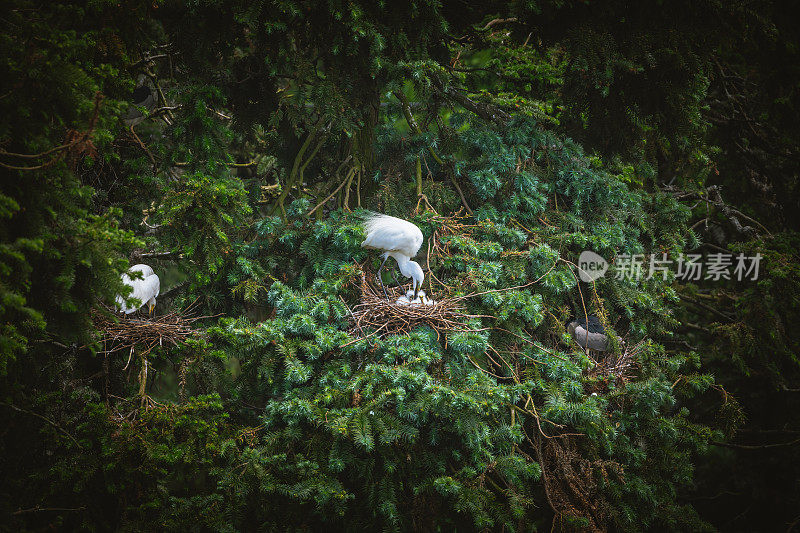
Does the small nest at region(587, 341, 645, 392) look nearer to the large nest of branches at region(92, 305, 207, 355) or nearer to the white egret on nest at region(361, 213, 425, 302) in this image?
the white egret on nest at region(361, 213, 425, 302)

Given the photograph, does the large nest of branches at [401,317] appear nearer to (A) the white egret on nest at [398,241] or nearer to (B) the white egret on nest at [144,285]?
(A) the white egret on nest at [398,241]

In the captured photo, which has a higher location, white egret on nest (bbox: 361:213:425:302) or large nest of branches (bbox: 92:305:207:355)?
white egret on nest (bbox: 361:213:425:302)

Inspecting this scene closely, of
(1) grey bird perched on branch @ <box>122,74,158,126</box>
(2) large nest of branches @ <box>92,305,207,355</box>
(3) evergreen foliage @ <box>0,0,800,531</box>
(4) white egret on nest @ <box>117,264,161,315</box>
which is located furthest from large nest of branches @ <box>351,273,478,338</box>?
(1) grey bird perched on branch @ <box>122,74,158,126</box>

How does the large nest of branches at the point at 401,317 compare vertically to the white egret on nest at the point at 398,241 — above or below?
below

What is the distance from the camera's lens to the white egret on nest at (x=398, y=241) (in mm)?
2773

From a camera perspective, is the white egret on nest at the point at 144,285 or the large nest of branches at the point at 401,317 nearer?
the large nest of branches at the point at 401,317

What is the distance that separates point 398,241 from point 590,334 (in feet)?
4.44

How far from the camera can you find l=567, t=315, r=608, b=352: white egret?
3262 millimetres

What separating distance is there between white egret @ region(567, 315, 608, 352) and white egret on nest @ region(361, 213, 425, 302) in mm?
1057

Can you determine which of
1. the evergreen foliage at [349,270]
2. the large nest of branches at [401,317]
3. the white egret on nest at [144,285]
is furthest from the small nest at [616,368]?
the white egret on nest at [144,285]

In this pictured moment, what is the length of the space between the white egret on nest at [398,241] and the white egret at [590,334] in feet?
3.47

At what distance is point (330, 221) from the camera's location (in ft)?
10.5

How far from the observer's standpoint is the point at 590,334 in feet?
10.8

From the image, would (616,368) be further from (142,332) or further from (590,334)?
(142,332)
